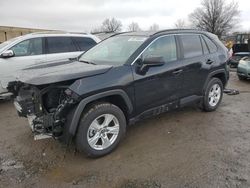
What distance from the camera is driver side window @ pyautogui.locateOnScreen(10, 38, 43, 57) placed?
24.0ft

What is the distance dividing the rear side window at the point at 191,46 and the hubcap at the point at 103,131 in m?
1.98

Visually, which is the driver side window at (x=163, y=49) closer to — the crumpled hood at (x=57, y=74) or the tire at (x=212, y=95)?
the crumpled hood at (x=57, y=74)

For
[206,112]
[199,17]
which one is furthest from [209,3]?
[206,112]

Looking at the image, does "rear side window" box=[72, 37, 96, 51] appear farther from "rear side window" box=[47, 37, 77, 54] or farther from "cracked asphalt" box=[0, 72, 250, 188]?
"cracked asphalt" box=[0, 72, 250, 188]

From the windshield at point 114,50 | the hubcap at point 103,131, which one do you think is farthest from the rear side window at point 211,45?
the hubcap at point 103,131

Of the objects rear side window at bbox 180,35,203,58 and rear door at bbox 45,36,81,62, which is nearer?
rear side window at bbox 180,35,203,58

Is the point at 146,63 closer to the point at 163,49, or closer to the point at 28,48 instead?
the point at 163,49

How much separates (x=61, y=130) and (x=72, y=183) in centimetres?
69

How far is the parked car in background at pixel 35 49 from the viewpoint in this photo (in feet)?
23.0

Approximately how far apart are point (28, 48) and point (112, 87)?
174 inches

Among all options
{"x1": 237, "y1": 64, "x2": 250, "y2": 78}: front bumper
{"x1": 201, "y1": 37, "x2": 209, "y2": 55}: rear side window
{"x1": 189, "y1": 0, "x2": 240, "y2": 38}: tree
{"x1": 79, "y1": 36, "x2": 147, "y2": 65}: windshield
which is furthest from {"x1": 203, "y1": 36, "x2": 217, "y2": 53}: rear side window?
{"x1": 189, "y1": 0, "x2": 240, "y2": 38}: tree

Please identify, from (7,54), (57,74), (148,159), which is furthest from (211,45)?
(7,54)

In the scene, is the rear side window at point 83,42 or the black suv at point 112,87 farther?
the rear side window at point 83,42

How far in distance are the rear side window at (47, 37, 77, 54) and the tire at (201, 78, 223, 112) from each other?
427cm
